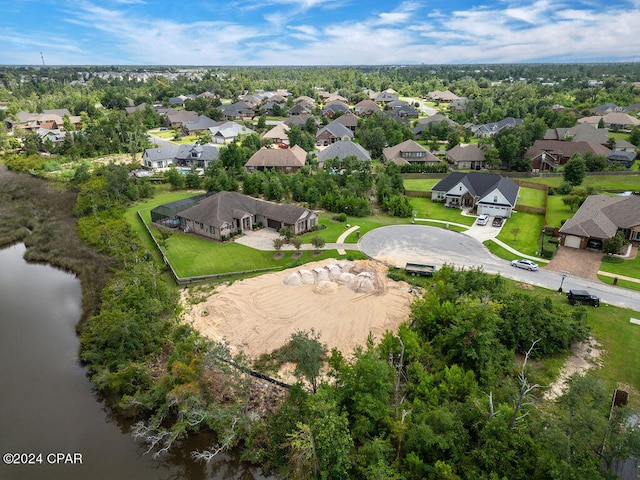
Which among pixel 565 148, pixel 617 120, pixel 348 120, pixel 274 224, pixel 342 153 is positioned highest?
pixel 348 120

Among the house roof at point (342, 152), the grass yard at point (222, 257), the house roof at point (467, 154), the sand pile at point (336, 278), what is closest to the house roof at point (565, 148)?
the house roof at point (467, 154)

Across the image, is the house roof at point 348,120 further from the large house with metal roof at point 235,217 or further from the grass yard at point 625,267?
the grass yard at point 625,267

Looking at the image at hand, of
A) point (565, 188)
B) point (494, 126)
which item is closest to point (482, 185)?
point (565, 188)

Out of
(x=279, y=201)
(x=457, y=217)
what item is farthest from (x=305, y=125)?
(x=457, y=217)

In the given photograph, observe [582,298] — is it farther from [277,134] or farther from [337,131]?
[277,134]

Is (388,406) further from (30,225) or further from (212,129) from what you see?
(212,129)

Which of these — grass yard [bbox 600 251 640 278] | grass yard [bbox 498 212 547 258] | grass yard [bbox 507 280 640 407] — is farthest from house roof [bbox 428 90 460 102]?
grass yard [bbox 507 280 640 407]

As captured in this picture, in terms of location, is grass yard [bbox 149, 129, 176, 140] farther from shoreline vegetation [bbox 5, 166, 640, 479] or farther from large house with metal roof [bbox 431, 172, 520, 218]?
shoreline vegetation [bbox 5, 166, 640, 479]

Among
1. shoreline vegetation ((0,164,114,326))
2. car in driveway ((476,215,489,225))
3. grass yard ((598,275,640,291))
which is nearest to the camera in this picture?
grass yard ((598,275,640,291))
